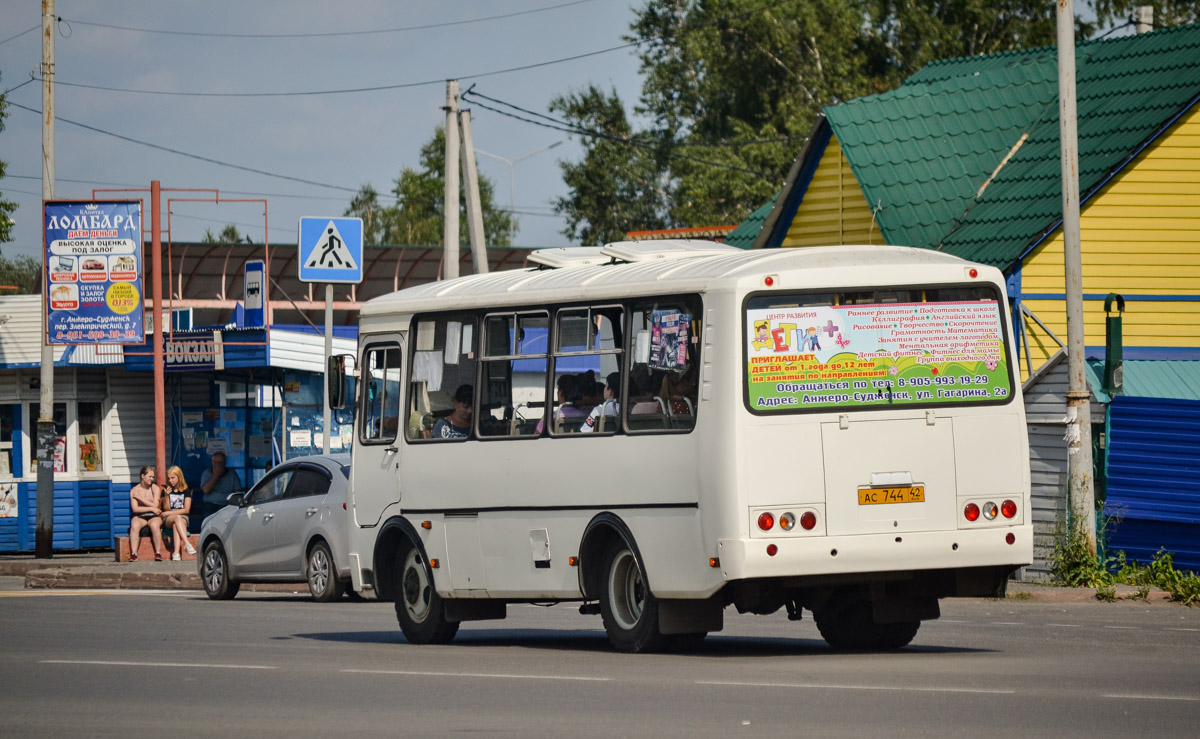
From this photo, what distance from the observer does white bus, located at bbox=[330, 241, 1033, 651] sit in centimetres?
1182

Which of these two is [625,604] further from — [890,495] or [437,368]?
[437,368]

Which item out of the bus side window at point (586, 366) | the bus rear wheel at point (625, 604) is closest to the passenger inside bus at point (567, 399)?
the bus side window at point (586, 366)

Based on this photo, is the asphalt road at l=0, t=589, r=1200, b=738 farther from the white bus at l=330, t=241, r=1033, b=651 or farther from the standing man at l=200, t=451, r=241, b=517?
the standing man at l=200, t=451, r=241, b=517

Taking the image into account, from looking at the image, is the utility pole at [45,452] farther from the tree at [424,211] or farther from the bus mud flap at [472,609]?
the tree at [424,211]

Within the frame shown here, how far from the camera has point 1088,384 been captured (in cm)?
2078

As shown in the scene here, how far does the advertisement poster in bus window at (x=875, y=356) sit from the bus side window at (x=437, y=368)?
119 inches

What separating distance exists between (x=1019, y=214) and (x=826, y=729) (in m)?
18.7

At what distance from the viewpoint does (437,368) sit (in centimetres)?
1457

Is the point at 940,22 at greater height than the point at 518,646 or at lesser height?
greater

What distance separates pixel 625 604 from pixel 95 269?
20.2 m

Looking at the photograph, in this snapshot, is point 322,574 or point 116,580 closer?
point 322,574

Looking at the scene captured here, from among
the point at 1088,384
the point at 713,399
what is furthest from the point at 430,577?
the point at 1088,384

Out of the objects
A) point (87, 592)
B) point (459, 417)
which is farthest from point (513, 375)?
point (87, 592)

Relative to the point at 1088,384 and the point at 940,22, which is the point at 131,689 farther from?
the point at 940,22
